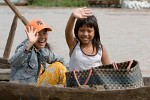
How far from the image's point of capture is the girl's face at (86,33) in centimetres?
415

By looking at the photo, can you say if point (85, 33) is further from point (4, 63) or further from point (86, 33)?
point (4, 63)

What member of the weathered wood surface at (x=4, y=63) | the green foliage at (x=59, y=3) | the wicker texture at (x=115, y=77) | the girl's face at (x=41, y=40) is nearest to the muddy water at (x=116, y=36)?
the weathered wood surface at (x=4, y=63)

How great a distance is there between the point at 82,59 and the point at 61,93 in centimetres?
44

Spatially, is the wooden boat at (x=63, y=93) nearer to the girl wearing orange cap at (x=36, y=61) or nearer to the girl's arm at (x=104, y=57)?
the girl wearing orange cap at (x=36, y=61)

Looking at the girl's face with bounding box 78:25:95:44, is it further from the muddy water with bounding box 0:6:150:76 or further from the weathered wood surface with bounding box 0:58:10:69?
the muddy water with bounding box 0:6:150:76

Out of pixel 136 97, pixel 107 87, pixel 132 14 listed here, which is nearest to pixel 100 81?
pixel 107 87

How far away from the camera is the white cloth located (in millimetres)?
4176

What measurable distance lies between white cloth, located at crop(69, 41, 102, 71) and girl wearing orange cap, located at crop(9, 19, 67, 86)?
0.47 ft

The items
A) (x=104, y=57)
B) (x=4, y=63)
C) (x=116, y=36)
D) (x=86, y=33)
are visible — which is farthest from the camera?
(x=116, y=36)

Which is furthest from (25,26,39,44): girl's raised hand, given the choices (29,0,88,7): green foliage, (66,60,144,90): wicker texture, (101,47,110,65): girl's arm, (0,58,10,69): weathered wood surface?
(29,0,88,7): green foliage

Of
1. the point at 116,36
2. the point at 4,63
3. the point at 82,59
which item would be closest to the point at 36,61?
the point at 82,59

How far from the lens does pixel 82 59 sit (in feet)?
13.7

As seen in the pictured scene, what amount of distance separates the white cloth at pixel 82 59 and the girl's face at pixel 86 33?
0.29 feet

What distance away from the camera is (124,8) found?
1039 inches
